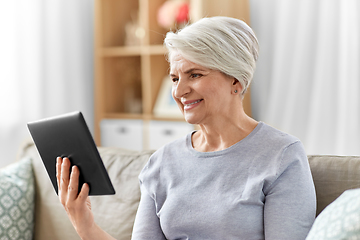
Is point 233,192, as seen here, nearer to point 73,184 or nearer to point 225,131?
point 225,131

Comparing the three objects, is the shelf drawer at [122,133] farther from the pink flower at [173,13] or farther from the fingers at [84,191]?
the fingers at [84,191]

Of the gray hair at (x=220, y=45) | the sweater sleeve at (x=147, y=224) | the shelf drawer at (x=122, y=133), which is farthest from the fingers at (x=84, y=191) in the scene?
the shelf drawer at (x=122, y=133)

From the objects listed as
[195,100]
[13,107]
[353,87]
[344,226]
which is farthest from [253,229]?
[13,107]

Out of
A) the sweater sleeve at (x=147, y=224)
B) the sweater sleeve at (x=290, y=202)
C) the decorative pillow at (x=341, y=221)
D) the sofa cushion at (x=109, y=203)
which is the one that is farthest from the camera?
the sofa cushion at (x=109, y=203)

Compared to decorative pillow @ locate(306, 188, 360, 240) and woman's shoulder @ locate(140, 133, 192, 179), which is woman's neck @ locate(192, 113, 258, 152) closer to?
woman's shoulder @ locate(140, 133, 192, 179)

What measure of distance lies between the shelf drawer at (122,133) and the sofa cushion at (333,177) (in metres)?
1.80

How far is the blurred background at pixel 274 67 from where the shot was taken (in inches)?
93.0

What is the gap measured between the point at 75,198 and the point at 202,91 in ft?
1.52

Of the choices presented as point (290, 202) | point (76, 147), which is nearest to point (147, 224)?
point (76, 147)

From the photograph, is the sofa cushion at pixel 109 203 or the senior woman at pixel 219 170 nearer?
the senior woman at pixel 219 170

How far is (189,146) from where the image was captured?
4.45 feet

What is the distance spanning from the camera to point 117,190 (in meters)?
1.63

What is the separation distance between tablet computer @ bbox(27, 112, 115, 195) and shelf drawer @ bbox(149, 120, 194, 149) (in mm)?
1583

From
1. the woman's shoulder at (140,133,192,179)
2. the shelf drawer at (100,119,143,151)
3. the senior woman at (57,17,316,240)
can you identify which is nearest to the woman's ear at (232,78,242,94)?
the senior woman at (57,17,316,240)
